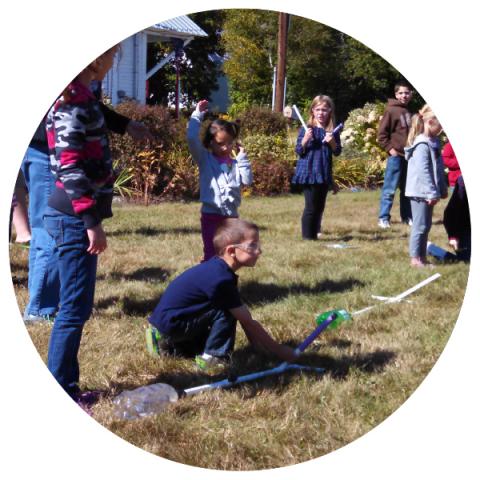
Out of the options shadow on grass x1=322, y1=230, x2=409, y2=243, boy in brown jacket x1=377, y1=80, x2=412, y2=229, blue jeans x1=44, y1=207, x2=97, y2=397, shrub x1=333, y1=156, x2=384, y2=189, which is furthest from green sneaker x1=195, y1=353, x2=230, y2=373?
shrub x1=333, y1=156, x2=384, y2=189

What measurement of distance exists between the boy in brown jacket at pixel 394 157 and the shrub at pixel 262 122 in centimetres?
100

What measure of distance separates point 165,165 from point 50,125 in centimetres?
370

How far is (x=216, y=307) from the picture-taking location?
298 cm

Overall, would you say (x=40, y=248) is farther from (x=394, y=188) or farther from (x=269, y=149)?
(x=269, y=149)

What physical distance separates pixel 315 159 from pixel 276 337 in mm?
2615

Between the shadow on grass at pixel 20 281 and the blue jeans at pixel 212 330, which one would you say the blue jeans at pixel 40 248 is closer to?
the shadow on grass at pixel 20 281

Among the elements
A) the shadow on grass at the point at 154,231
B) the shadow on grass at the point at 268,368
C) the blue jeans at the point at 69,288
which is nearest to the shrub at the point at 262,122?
the shadow on grass at the point at 154,231

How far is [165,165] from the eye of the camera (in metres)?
6.13

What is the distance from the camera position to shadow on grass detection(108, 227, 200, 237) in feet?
16.5

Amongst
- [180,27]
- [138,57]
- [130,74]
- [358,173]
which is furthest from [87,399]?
[358,173]

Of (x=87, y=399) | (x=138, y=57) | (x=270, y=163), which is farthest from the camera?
(x=270, y=163)

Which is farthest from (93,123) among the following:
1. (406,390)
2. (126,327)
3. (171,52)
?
(171,52)

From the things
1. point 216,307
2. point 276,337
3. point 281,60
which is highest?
point 281,60

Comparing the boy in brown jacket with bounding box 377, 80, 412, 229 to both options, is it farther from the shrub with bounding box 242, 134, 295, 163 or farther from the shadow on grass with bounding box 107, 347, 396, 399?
the shadow on grass with bounding box 107, 347, 396, 399
